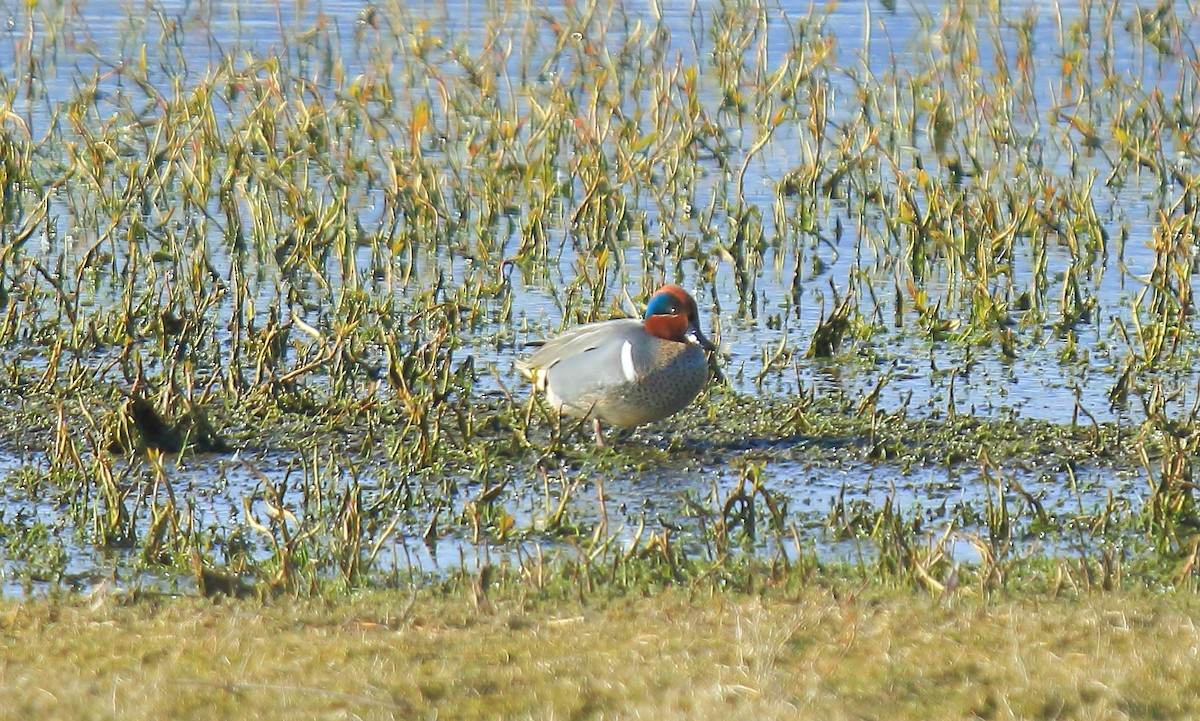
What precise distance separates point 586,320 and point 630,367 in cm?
129

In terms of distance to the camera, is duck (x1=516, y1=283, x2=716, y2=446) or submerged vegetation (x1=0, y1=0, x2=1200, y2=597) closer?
submerged vegetation (x1=0, y1=0, x2=1200, y2=597)

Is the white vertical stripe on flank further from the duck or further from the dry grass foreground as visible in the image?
the dry grass foreground

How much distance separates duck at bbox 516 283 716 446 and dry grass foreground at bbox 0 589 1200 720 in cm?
187

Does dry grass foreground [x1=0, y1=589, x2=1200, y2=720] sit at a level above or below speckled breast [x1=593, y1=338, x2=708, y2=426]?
above

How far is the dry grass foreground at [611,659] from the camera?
143 inches

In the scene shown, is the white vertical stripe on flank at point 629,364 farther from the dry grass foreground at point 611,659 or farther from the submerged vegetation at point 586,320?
the dry grass foreground at point 611,659

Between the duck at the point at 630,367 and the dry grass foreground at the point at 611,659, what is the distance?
1.87m

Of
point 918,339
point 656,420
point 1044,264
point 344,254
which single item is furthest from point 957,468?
point 344,254

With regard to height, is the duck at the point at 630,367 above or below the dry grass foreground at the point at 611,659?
below

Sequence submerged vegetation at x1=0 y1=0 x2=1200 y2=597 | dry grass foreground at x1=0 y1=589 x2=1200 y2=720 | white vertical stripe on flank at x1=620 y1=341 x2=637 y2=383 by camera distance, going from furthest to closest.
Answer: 1. white vertical stripe on flank at x1=620 y1=341 x2=637 y2=383
2. submerged vegetation at x1=0 y1=0 x2=1200 y2=597
3. dry grass foreground at x1=0 y1=589 x2=1200 y2=720

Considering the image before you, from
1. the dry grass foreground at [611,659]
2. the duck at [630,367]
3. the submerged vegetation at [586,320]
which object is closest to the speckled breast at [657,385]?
the duck at [630,367]

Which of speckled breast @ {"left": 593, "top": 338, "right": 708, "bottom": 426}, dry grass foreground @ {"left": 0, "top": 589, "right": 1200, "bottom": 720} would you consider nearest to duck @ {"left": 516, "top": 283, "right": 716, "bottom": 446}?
speckled breast @ {"left": 593, "top": 338, "right": 708, "bottom": 426}

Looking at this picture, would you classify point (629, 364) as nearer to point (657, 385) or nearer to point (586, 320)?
point (657, 385)

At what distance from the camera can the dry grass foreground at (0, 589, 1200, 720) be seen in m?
3.62
